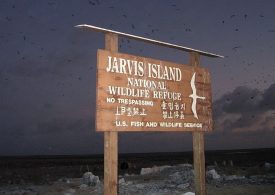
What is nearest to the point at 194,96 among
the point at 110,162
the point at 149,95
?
the point at 149,95

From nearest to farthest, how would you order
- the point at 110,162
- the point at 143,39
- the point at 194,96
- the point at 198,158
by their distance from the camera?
the point at 110,162 < the point at 143,39 < the point at 194,96 < the point at 198,158

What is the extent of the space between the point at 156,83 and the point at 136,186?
571 inches

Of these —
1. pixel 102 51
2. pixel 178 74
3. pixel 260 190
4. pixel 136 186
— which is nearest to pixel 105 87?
pixel 102 51

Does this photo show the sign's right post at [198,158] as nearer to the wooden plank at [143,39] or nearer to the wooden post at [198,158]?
the wooden post at [198,158]

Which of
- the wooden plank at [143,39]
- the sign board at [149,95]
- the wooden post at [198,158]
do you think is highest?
the wooden plank at [143,39]

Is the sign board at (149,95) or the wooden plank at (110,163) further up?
the sign board at (149,95)

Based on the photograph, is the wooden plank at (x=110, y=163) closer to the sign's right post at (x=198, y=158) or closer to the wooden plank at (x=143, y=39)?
the wooden plank at (x=143, y=39)

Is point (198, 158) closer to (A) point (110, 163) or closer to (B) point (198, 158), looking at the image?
(B) point (198, 158)

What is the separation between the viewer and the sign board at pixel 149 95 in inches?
331

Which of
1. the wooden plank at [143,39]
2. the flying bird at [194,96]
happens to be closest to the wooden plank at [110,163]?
the wooden plank at [143,39]

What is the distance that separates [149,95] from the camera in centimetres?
943

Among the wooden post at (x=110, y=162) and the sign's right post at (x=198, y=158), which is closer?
the wooden post at (x=110, y=162)

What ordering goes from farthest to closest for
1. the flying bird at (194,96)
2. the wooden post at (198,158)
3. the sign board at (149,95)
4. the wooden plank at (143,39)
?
the wooden post at (198,158) < the flying bird at (194,96) < the sign board at (149,95) < the wooden plank at (143,39)

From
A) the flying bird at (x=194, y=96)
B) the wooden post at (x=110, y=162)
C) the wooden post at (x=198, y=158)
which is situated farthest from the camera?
the wooden post at (x=198, y=158)
